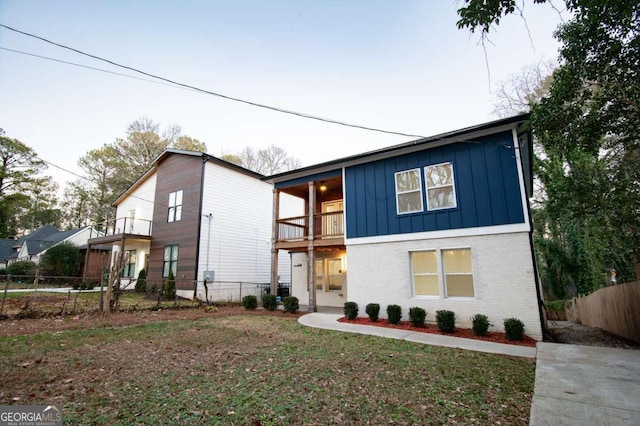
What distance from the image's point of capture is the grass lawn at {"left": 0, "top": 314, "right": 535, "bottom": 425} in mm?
3338

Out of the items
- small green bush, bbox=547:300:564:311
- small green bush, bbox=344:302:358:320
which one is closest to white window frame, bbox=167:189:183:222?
small green bush, bbox=344:302:358:320

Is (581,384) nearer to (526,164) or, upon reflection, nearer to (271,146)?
(526,164)

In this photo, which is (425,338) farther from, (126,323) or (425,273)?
(126,323)

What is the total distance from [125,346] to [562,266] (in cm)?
2249

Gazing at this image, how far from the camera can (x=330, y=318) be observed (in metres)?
10.4

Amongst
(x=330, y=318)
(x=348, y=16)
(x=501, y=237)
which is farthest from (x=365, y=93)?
(x=330, y=318)

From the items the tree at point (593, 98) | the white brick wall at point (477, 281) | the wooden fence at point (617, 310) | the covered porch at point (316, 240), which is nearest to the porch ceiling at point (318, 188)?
the covered porch at point (316, 240)

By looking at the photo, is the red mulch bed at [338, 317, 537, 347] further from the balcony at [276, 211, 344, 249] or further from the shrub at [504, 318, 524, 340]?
the balcony at [276, 211, 344, 249]

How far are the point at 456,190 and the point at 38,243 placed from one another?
40.9m

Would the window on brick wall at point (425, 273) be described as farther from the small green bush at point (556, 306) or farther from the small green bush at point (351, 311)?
the small green bush at point (556, 306)

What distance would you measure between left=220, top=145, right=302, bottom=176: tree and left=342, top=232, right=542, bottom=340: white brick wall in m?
23.5

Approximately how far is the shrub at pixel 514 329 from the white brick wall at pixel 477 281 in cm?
44

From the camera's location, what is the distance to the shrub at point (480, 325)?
784 cm

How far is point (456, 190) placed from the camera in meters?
9.41
